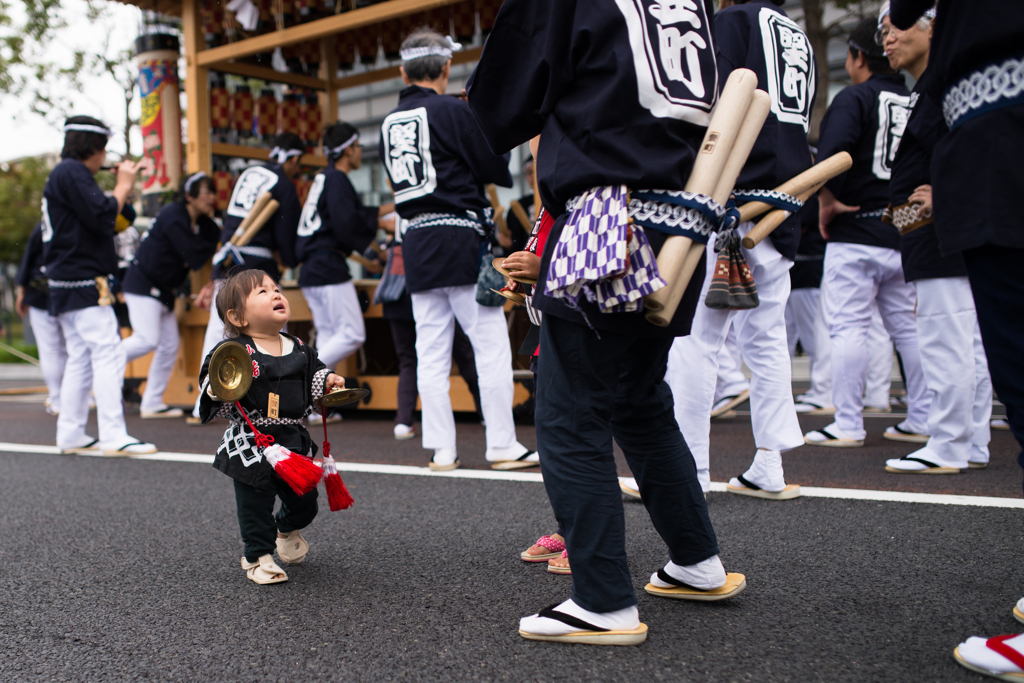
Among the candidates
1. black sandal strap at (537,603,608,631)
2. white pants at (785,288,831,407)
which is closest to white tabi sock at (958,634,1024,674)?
black sandal strap at (537,603,608,631)

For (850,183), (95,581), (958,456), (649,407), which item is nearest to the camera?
(649,407)

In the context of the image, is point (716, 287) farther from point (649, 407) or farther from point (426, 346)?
point (426, 346)

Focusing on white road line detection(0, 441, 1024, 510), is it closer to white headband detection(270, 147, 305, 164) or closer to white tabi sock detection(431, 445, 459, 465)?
white tabi sock detection(431, 445, 459, 465)

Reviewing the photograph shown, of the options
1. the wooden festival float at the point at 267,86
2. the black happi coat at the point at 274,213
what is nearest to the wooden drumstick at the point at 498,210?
the wooden festival float at the point at 267,86

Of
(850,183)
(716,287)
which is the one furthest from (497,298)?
(850,183)

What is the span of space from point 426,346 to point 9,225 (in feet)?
71.9

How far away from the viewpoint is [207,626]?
208 cm

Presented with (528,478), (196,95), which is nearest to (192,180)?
(196,95)

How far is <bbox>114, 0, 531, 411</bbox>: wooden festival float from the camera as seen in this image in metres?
6.47

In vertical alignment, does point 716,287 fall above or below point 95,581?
above

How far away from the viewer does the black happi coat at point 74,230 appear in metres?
4.73

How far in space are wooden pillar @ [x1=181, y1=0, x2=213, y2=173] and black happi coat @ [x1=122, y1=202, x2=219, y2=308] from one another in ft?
2.34

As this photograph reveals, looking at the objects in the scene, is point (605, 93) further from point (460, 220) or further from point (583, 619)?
point (460, 220)

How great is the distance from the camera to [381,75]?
806 centimetres
